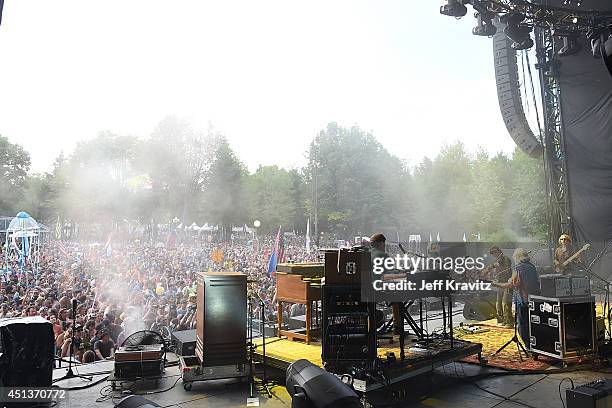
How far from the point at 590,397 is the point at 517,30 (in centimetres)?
1054

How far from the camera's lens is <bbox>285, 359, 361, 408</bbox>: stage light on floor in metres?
3.03

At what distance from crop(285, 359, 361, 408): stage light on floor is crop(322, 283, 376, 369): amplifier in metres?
1.26

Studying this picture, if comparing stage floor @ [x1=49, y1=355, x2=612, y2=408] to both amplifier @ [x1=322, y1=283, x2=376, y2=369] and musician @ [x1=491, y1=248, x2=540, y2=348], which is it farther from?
musician @ [x1=491, y1=248, x2=540, y2=348]

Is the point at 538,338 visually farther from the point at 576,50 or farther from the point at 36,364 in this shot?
the point at 576,50

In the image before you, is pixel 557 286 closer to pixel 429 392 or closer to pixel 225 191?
pixel 429 392

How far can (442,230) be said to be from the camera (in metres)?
30.0

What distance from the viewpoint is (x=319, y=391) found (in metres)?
3.16

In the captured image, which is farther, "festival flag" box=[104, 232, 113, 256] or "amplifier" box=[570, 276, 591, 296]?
"festival flag" box=[104, 232, 113, 256]

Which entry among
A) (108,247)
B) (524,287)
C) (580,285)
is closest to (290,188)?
(108,247)

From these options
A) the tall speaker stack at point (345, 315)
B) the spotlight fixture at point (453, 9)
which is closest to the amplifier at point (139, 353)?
the tall speaker stack at point (345, 315)

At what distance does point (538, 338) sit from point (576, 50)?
9421 millimetres

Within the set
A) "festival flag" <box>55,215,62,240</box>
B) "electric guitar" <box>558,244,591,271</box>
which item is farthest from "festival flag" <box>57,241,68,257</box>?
"electric guitar" <box>558,244,591,271</box>

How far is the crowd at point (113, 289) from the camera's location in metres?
7.92

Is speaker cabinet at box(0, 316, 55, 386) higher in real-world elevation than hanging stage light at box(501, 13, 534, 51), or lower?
lower
